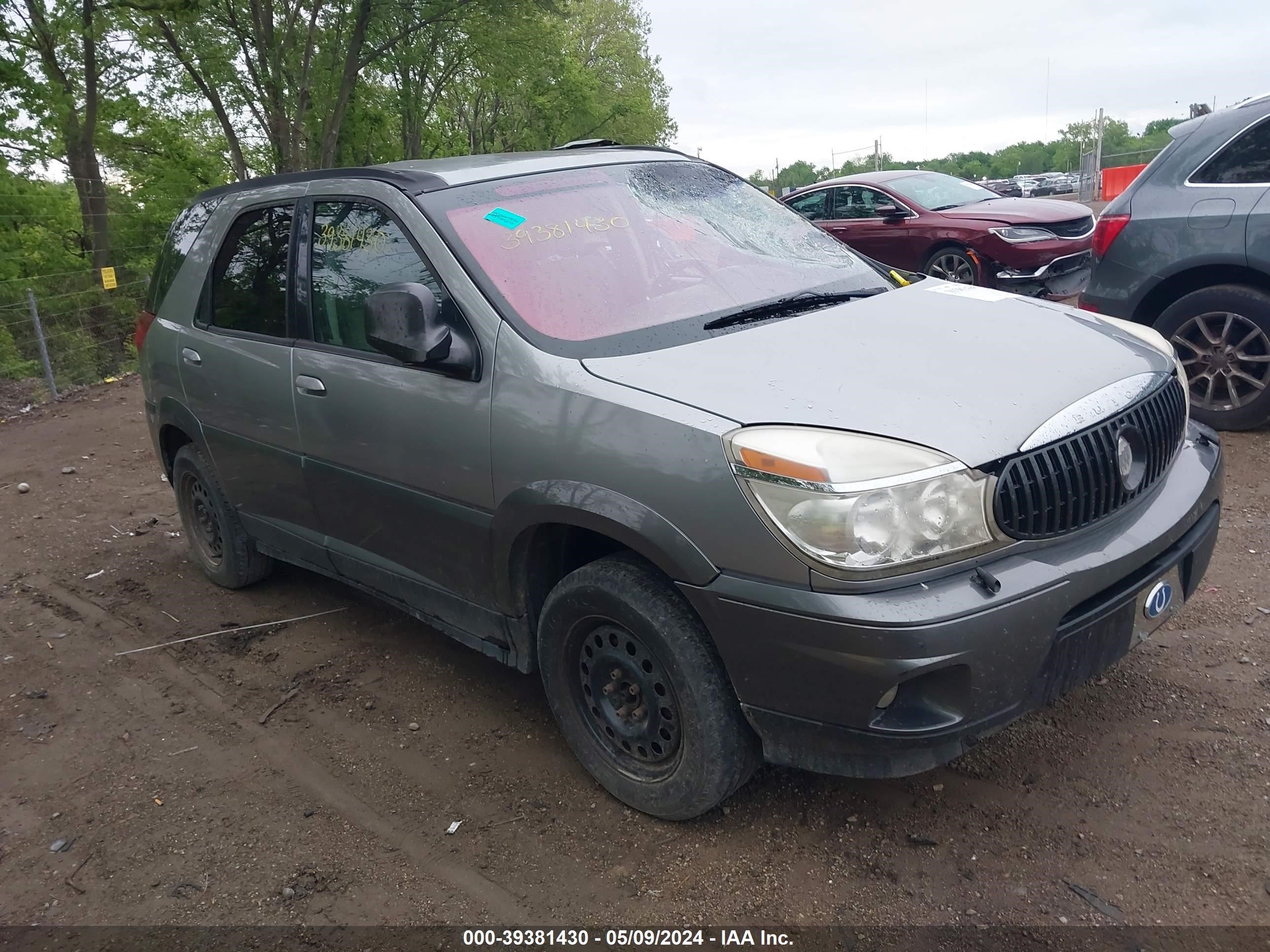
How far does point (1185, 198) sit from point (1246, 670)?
340 cm

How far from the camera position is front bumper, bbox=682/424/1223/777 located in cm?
233

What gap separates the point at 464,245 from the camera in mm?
3244

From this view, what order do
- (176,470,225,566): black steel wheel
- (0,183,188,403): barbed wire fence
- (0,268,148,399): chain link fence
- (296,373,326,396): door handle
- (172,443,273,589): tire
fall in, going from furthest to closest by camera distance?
1. (0,183,188,403): barbed wire fence
2. (0,268,148,399): chain link fence
3. (176,470,225,566): black steel wheel
4. (172,443,273,589): tire
5. (296,373,326,396): door handle

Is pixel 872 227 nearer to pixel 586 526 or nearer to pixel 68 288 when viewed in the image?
pixel 586 526

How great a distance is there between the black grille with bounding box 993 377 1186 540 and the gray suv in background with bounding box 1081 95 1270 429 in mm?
3403

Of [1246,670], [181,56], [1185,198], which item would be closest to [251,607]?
[1246,670]

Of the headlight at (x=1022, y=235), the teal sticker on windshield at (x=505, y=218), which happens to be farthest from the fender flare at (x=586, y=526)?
the headlight at (x=1022, y=235)

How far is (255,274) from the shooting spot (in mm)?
4176

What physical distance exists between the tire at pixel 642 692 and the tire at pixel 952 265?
8158 mm

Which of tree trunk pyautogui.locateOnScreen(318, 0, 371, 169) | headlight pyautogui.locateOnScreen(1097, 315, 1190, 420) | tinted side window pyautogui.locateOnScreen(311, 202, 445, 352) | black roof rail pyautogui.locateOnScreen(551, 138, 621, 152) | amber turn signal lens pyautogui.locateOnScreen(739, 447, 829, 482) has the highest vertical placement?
tree trunk pyautogui.locateOnScreen(318, 0, 371, 169)

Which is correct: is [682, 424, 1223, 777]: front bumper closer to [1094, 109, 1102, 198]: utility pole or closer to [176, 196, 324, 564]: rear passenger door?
[176, 196, 324, 564]: rear passenger door

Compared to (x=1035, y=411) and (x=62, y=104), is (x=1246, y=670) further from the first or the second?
(x=62, y=104)

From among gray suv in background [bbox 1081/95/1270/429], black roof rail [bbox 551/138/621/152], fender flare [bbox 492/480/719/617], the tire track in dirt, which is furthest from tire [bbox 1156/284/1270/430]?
the tire track in dirt

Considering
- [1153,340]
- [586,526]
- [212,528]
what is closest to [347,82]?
[212,528]
